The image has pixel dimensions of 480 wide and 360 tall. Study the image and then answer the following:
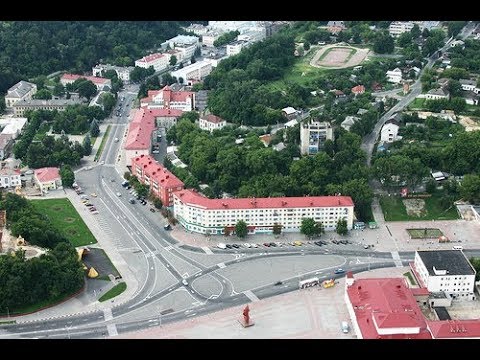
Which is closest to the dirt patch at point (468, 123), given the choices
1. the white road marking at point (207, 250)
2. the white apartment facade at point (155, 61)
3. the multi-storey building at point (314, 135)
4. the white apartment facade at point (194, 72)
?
the multi-storey building at point (314, 135)

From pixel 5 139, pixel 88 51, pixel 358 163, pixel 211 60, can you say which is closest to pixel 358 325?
pixel 358 163

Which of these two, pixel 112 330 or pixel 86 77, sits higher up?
pixel 112 330

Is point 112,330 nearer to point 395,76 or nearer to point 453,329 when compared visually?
point 453,329

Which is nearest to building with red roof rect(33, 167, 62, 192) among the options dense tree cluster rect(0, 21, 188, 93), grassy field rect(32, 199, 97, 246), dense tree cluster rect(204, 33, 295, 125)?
grassy field rect(32, 199, 97, 246)

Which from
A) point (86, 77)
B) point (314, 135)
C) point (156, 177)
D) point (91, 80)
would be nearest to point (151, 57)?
point (86, 77)

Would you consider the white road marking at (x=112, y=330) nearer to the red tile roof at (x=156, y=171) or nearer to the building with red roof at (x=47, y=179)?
the red tile roof at (x=156, y=171)
